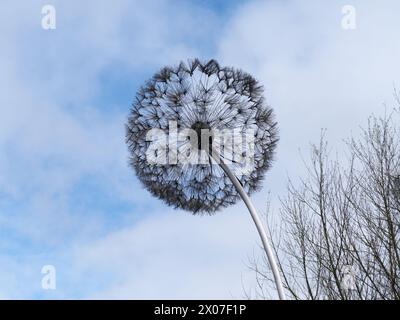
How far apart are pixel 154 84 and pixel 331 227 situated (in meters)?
5.45

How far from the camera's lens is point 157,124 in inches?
373

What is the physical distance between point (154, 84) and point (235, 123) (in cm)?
158
